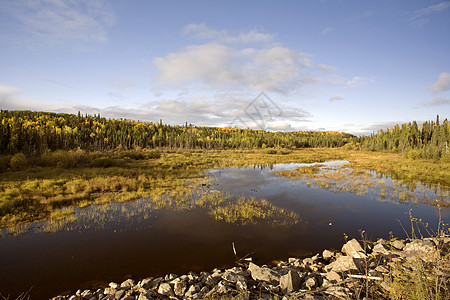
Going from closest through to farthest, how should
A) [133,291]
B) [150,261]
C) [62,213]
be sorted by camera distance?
[133,291] → [150,261] → [62,213]

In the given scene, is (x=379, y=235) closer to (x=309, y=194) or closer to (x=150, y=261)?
(x=309, y=194)

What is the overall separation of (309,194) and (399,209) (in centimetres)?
661

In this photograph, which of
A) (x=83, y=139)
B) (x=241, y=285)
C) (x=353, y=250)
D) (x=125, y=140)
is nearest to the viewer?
(x=241, y=285)

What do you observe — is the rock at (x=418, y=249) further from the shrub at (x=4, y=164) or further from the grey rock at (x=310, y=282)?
the shrub at (x=4, y=164)

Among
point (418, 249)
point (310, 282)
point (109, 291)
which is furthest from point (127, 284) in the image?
point (418, 249)

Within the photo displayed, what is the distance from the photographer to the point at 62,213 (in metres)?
13.0

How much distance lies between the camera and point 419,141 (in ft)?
254

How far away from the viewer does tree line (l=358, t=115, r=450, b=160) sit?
52188mm

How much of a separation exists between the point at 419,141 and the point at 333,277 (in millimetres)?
102551

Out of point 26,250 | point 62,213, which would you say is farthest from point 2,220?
point 26,250

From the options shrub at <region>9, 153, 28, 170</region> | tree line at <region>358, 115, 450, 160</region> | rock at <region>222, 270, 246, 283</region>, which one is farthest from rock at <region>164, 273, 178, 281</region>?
tree line at <region>358, 115, 450, 160</region>

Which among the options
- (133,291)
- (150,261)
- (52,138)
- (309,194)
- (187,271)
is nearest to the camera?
(133,291)

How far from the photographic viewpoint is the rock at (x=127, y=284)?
6398 mm

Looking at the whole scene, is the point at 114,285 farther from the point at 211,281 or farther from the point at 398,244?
the point at 398,244
